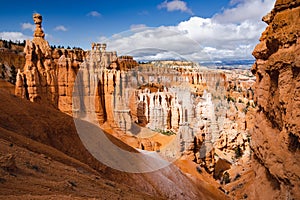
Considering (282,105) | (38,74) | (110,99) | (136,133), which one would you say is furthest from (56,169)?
(136,133)

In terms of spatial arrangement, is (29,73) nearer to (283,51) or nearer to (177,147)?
(177,147)

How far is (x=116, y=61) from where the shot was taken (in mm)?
36875

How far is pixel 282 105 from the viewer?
21.0 ft

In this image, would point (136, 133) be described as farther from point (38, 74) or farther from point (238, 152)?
point (38, 74)

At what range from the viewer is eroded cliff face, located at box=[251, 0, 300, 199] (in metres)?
5.82

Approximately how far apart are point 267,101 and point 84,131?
10477 mm

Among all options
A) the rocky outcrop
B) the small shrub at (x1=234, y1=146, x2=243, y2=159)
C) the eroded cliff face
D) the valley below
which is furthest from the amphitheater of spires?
the eroded cliff face

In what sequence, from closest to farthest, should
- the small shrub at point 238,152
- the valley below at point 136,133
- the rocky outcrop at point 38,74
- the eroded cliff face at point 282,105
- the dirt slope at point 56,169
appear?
the eroded cliff face at point 282,105 < the valley below at point 136,133 < the dirt slope at point 56,169 < the rocky outcrop at point 38,74 < the small shrub at point 238,152

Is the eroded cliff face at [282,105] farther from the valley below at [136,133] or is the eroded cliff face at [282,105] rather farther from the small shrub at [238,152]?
the small shrub at [238,152]

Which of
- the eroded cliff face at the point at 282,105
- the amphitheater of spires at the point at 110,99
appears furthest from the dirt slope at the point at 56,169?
the amphitheater of spires at the point at 110,99

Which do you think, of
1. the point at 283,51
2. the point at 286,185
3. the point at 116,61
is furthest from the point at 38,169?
the point at 116,61

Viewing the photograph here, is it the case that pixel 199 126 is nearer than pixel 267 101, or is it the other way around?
pixel 267 101

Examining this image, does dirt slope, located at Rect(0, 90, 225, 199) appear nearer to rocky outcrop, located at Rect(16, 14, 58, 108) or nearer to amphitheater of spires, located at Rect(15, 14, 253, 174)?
amphitheater of spires, located at Rect(15, 14, 253, 174)

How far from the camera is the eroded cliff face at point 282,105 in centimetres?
582
